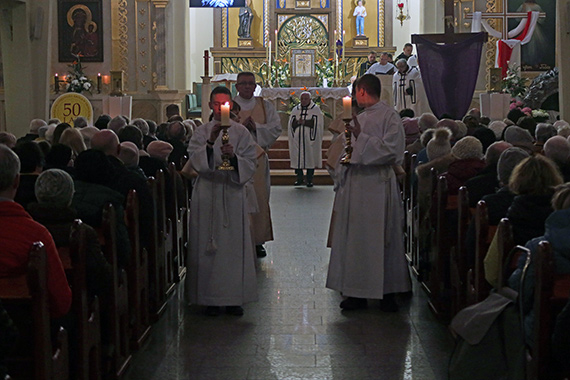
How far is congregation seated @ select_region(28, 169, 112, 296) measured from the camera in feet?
15.2

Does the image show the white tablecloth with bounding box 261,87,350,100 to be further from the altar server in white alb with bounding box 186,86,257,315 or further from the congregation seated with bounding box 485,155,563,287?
the congregation seated with bounding box 485,155,563,287

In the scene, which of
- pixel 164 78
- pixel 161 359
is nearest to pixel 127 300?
pixel 161 359

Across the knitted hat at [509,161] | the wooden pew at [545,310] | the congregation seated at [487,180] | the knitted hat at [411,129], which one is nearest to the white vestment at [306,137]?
the knitted hat at [411,129]

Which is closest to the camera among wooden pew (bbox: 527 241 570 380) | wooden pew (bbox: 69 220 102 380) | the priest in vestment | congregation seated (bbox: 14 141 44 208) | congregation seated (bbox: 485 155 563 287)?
wooden pew (bbox: 527 241 570 380)

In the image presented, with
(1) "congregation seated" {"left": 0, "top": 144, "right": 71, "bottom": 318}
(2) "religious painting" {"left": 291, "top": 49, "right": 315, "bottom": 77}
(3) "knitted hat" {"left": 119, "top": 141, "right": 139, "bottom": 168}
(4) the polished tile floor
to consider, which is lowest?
(4) the polished tile floor

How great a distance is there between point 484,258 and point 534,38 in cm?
1563

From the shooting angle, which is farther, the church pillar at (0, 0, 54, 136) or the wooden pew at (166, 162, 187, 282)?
the church pillar at (0, 0, 54, 136)

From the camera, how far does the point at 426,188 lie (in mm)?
7477

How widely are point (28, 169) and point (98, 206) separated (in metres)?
0.74

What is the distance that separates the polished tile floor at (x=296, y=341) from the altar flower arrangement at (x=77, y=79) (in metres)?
11.3

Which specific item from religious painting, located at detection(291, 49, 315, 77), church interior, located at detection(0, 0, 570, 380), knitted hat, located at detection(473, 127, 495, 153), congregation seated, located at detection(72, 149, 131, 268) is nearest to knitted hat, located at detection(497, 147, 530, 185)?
church interior, located at detection(0, 0, 570, 380)

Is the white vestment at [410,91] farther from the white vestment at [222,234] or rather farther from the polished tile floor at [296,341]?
the white vestment at [222,234]

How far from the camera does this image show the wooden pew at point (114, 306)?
16.5 feet

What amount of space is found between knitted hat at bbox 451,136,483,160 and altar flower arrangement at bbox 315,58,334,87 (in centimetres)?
1453
